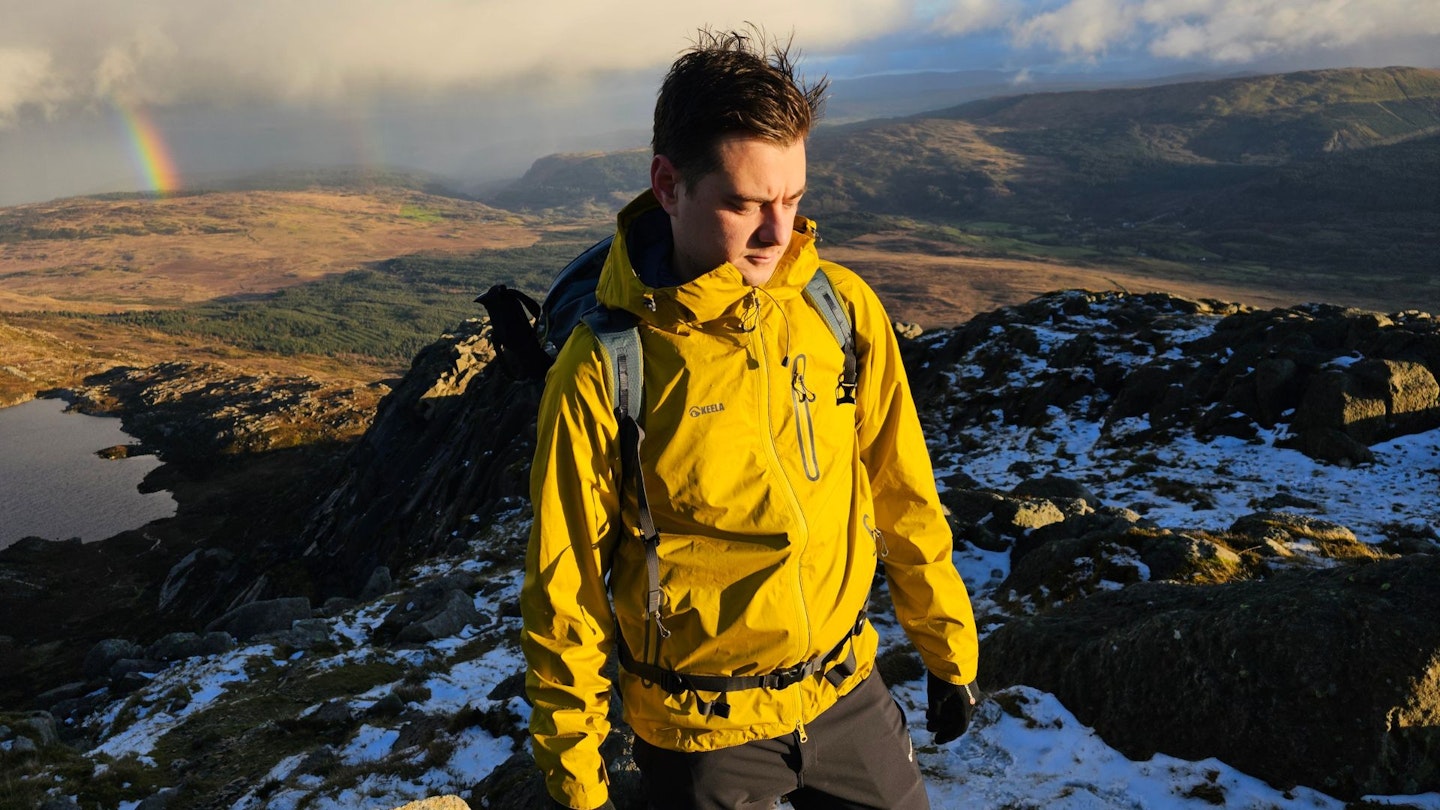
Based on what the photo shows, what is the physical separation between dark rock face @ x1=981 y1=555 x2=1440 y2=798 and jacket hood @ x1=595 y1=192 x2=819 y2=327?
5.86m

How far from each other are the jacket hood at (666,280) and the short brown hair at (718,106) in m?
0.37

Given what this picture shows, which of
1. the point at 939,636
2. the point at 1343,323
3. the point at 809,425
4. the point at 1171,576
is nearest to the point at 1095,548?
the point at 1171,576

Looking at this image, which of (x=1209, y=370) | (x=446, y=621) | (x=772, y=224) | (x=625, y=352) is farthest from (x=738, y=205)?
(x=1209, y=370)

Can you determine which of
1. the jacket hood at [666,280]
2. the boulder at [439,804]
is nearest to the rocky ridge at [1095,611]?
the boulder at [439,804]

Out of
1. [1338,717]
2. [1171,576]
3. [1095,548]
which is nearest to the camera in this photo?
[1338,717]

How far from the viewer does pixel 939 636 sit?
12.3ft

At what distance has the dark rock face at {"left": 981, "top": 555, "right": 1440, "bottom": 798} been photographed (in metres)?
5.62

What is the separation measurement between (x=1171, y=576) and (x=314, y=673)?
58.9ft

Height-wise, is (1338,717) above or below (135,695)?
above

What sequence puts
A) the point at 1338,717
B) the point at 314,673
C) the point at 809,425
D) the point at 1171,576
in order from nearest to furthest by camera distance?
the point at 809,425, the point at 1338,717, the point at 1171,576, the point at 314,673

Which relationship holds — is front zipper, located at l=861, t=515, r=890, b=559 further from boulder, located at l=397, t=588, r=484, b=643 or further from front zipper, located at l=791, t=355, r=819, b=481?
boulder, located at l=397, t=588, r=484, b=643

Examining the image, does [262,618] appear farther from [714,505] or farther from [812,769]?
[714,505]

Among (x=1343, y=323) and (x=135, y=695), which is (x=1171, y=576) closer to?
(x=1343, y=323)

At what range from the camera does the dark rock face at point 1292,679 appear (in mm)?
5625
